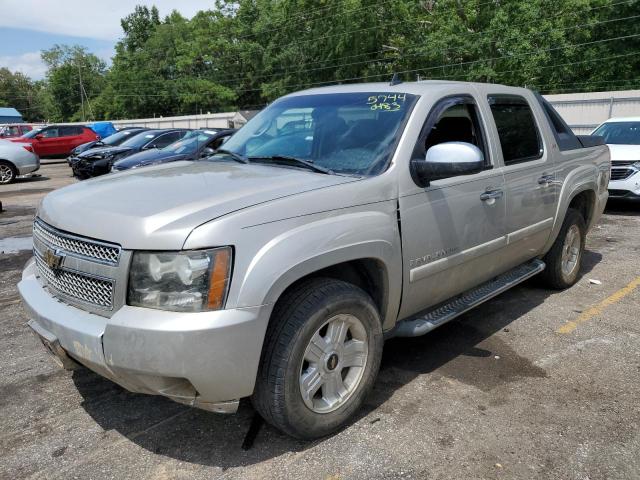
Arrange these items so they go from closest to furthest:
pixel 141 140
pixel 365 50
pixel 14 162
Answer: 1. pixel 141 140
2. pixel 14 162
3. pixel 365 50

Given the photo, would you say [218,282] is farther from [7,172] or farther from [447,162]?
[7,172]

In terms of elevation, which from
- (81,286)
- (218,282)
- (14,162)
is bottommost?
(14,162)

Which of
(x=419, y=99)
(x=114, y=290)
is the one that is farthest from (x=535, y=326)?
(x=114, y=290)

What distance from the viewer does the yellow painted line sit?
15.2 feet

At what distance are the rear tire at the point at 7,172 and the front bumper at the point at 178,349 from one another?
16274 millimetres

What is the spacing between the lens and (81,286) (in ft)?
8.93

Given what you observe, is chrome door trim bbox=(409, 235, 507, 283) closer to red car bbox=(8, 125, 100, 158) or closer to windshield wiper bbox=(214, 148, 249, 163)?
Answer: windshield wiper bbox=(214, 148, 249, 163)

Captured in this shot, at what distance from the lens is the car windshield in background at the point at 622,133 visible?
10258 mm

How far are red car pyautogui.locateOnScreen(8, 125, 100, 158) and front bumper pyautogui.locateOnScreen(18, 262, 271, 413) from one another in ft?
82.1

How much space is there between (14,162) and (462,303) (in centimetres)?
1647

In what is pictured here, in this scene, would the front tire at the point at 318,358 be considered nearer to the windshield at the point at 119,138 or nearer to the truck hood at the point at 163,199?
the truck hood at the point at 163,199

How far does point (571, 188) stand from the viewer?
5082mm

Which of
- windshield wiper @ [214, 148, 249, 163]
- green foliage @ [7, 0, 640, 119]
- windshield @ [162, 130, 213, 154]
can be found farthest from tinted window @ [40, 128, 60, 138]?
windshield wiper @ [214, 148, 249, 163]

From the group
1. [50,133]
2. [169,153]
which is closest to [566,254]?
[169,153]
